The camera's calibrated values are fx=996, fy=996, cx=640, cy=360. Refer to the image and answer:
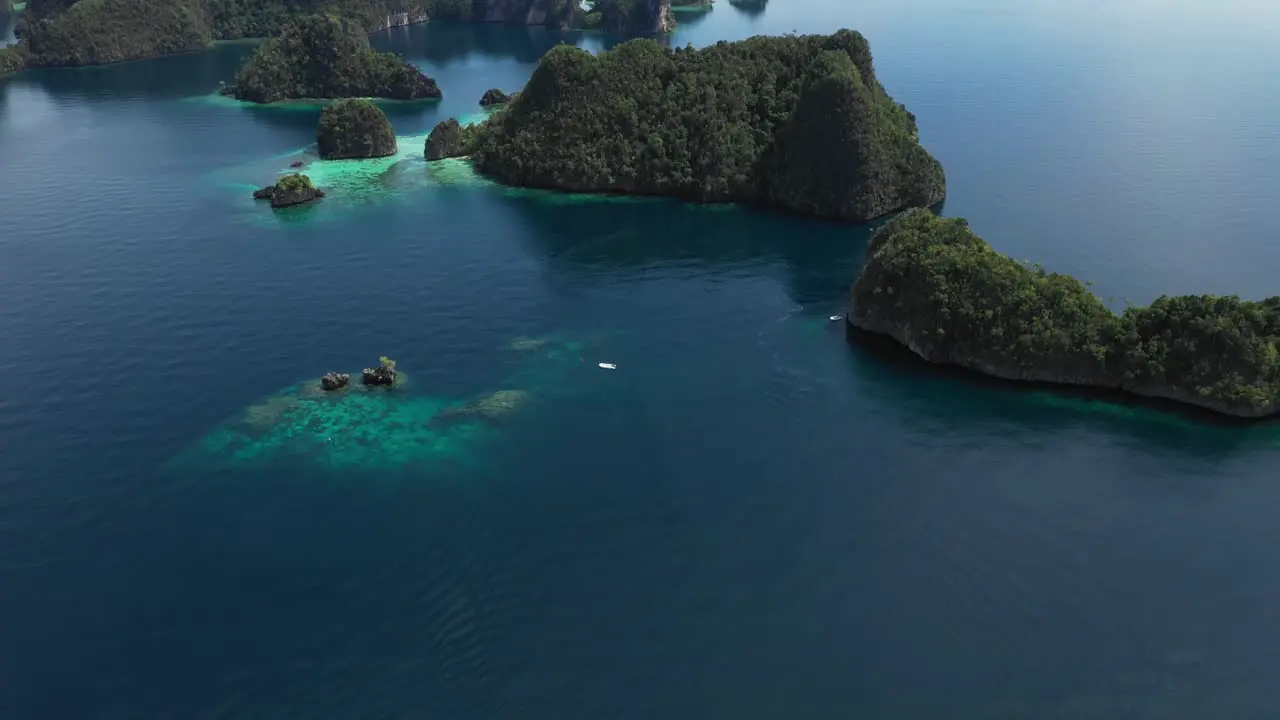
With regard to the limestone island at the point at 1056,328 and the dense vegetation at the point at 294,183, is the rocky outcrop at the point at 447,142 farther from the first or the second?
the limestone island at the point at 1056,328

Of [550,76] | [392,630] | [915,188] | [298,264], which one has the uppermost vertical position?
[550,76]

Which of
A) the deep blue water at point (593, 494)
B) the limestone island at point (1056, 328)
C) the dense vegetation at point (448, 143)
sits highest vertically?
the dense vegetation at point (448, 143)

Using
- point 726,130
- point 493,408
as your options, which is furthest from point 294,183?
point 493,408

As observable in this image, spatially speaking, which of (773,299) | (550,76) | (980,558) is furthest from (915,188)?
(980,558)

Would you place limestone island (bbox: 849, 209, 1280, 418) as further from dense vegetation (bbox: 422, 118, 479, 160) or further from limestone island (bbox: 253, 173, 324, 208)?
dense vegetation (bbox: 422, 118, 479, 160)

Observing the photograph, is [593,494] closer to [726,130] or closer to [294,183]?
[726,130]

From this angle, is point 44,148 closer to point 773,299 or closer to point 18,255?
point 18,255

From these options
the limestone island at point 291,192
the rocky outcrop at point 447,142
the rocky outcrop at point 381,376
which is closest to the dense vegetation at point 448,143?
the rocky outcrop at point 447,142

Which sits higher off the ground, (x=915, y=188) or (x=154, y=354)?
(x=915, y=188)
